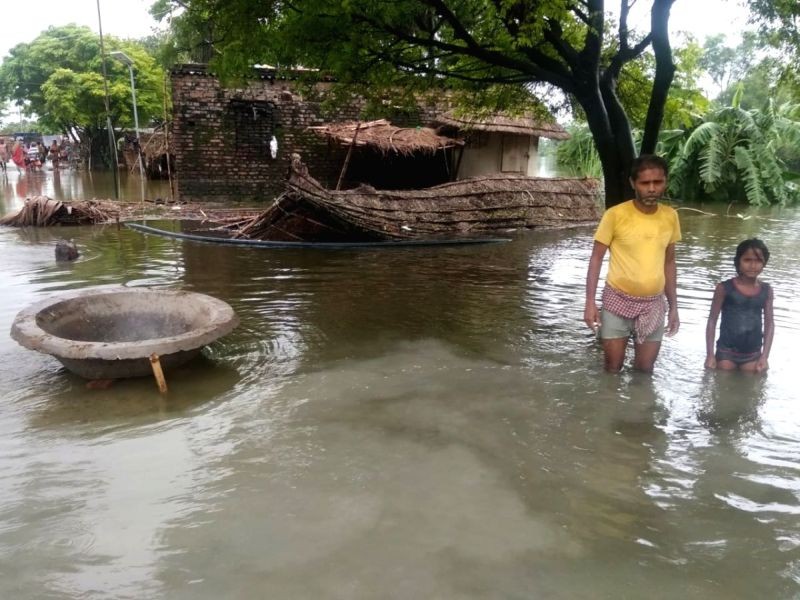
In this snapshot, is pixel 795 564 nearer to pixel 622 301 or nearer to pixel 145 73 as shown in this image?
pixel 622 301

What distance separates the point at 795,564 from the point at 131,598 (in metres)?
2.91

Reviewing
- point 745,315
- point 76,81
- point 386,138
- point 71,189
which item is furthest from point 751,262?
point 76,81

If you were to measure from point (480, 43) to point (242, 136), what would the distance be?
11423 mm

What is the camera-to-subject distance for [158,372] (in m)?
4.54

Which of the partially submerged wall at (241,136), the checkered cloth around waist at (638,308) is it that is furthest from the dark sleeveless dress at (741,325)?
the partially submerged wall at (241,136)

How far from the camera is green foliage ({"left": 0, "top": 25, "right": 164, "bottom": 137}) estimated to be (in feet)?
102

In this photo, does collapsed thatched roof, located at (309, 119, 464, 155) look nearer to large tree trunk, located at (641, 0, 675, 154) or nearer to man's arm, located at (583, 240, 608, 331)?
large tree trunk, located at (641, 0, 675, 154)

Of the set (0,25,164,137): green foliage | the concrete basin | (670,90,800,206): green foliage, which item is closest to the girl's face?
the concrete basin

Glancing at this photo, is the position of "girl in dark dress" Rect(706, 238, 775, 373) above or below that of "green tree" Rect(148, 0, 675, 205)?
below

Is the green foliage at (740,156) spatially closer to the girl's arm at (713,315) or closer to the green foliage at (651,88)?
the green foliage at (651,88)

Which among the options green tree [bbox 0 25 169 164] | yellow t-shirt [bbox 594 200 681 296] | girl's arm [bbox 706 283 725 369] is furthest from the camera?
green tree [bbox 0 25 169 164]

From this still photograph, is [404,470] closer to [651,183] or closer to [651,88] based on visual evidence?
[651,183]

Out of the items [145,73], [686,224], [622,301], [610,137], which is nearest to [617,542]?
[622,301]

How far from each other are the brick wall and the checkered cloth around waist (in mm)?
12972
